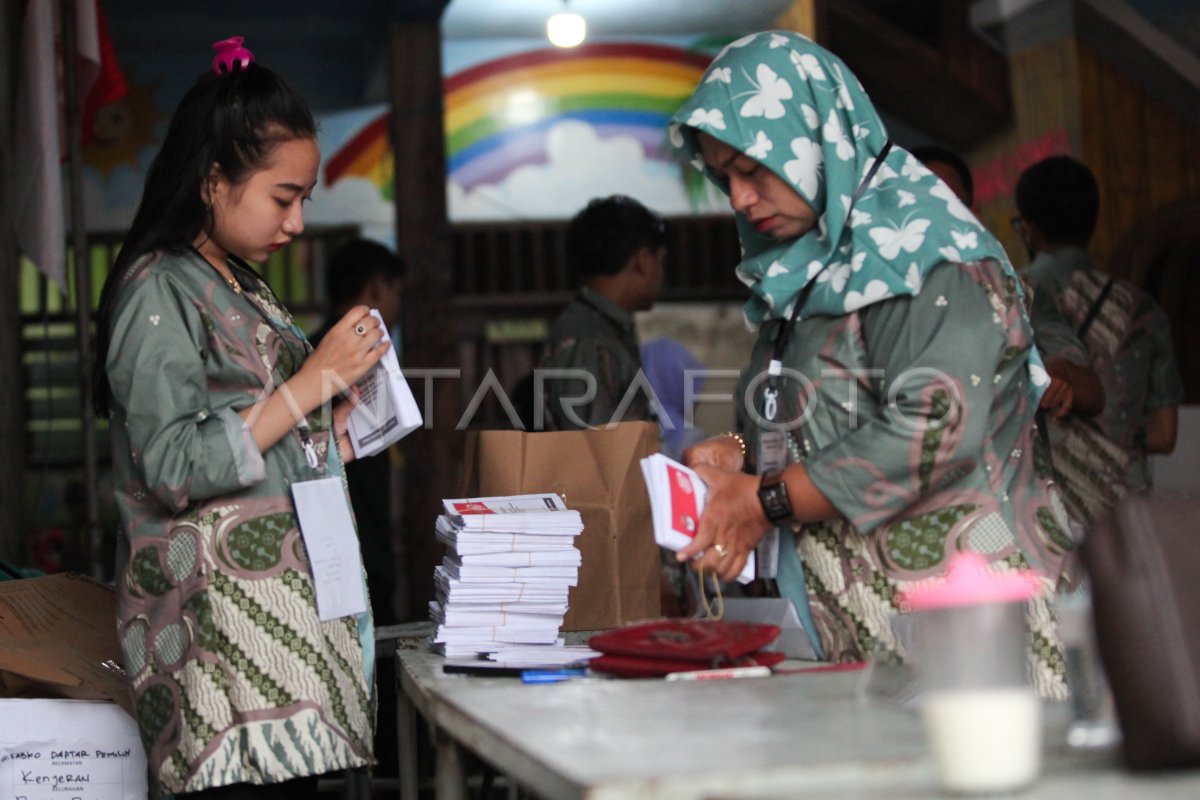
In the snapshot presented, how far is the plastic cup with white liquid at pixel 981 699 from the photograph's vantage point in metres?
0.98

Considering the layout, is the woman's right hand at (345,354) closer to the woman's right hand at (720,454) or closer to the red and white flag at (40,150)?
the woman's right hand at (720,454)

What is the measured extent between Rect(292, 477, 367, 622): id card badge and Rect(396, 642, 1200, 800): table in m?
0.31

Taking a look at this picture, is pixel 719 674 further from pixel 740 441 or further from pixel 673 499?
pixel 740 441

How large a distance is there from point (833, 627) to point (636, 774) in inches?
34.2

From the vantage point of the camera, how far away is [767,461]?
1993 millimetres

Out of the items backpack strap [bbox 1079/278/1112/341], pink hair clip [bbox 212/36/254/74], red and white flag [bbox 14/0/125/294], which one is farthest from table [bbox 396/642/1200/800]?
red and white flag [bbox 14/0/125/294]

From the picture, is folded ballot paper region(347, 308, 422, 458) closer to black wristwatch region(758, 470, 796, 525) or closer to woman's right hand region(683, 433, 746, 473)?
woman's right hand region(683, 433, 746, 473)

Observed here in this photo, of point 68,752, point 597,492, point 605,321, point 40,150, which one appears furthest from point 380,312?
point 68,752

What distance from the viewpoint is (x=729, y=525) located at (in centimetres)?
182

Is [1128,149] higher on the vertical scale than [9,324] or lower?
higher

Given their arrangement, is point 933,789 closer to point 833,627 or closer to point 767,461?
point 833,627

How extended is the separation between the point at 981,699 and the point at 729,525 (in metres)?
0.85

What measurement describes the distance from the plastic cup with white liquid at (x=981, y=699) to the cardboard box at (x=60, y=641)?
1.50 meters

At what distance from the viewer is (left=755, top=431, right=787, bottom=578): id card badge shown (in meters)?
1.94
